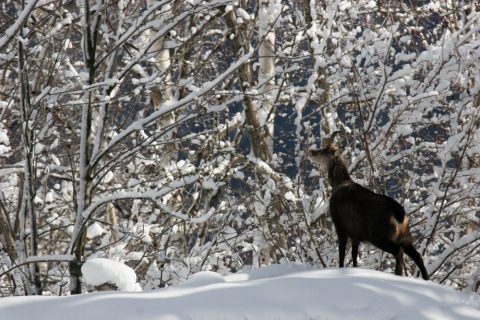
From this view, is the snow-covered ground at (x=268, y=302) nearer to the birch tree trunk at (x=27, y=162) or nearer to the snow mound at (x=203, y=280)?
the snow mound at (x=203, y=280)

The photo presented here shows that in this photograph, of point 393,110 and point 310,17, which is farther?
point 310,17

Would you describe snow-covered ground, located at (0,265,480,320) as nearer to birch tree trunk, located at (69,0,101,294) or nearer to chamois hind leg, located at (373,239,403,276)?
chamois hind leg, located at (373,239,403,276)

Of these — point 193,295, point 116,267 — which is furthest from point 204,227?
point 193,295

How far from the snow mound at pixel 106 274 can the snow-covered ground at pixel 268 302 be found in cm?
62

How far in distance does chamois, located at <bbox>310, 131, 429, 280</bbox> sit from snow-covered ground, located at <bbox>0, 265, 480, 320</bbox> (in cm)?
146

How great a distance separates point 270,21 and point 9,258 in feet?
16.2

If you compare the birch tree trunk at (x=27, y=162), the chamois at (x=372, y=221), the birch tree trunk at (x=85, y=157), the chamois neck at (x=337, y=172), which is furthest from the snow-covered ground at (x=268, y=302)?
the chamois neck at (x=337, y=172)

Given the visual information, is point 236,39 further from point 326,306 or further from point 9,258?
point 326,306

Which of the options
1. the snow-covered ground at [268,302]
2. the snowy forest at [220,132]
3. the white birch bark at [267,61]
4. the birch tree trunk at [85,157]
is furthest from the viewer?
the white birch bark at [267,61]

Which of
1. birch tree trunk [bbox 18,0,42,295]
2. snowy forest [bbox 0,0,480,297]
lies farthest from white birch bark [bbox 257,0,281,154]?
birch tree trunk [bbox 18,0,42,295]

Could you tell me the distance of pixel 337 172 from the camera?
7180mm

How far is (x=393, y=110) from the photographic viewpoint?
27.1ft

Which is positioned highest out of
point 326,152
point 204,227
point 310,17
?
point 310,17

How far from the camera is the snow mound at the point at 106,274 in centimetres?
465
